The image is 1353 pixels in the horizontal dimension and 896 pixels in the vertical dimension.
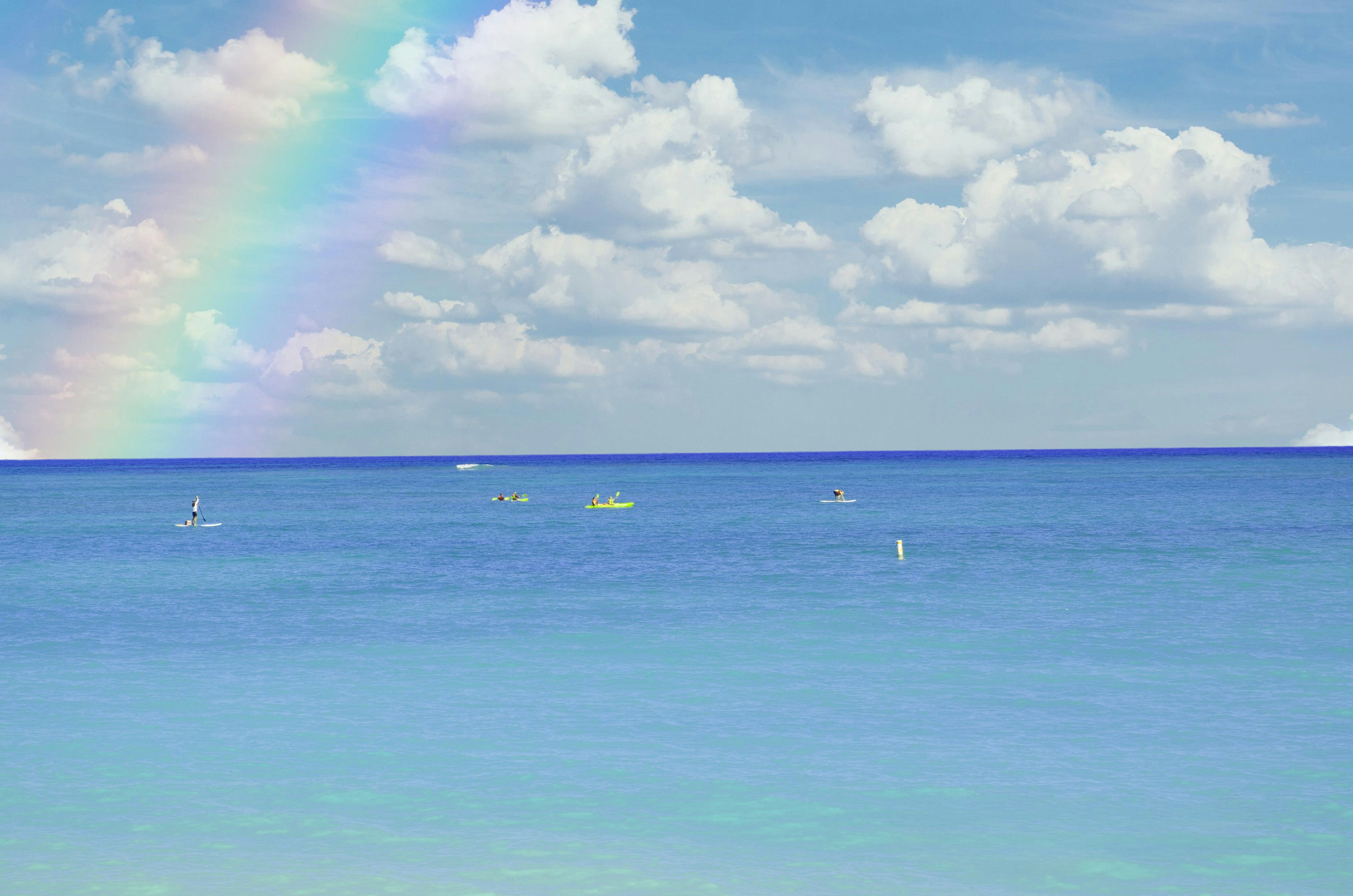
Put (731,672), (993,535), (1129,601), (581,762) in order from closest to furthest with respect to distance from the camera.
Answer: (581,762)
(731,672)
(1129,601)
(993,535)

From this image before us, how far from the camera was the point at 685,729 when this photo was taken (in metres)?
27.3

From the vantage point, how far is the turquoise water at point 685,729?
19.3 metres

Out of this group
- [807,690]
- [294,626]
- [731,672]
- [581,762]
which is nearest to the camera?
[581,762]

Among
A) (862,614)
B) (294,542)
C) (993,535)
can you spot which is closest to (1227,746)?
(862,614)

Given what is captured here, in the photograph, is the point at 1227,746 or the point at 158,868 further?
the point at 1227,746

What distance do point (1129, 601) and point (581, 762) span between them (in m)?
29.1

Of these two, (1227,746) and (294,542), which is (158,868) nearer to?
(1227,746)

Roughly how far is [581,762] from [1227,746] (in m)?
13.6

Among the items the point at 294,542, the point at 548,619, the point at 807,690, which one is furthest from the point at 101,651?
the point at 294,542

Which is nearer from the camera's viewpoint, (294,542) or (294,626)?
(294,626)

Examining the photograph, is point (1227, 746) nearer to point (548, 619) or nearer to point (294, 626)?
point (548, 619)

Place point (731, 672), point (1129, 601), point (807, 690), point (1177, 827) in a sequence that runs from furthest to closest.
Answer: point (1129, 601)
point (731, 672)
point (807, 690)
point (1177, 827)

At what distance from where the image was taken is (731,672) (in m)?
33.3

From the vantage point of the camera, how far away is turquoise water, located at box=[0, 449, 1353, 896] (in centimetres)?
1928
